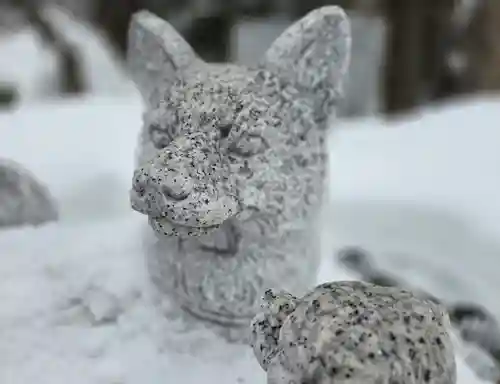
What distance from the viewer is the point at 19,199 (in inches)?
31.9

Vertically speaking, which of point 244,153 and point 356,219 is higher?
point 244,153

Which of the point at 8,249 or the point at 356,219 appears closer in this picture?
the point at 8,249

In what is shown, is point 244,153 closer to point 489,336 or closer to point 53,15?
point 489,336

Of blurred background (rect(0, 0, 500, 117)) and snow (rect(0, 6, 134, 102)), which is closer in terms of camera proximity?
blurred background (rect(0, 0, 500, 117))

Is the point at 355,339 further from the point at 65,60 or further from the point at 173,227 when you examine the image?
the point at 65,60

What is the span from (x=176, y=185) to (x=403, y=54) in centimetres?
166

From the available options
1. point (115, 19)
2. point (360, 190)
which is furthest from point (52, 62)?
point (360, 190)

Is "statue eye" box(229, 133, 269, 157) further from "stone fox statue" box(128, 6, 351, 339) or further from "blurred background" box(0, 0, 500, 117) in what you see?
"blurred background" box(0, 0, 500, 117)

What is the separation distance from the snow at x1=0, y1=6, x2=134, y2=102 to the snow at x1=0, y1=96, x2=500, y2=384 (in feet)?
2.38

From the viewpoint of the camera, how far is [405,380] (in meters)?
0.40

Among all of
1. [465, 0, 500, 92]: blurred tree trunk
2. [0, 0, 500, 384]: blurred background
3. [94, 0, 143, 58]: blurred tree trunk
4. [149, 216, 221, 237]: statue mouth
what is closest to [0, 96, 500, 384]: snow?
[0, 0, 500, 384]: blurred background

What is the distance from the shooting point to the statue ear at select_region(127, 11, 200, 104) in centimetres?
64

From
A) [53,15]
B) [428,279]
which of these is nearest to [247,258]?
[428,279]

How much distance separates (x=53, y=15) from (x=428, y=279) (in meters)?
1.83
